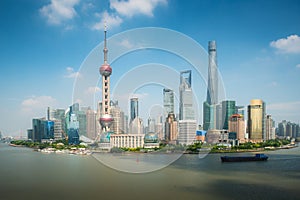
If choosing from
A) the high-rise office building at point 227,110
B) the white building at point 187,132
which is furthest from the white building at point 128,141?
the high-rise office building at point 227,110

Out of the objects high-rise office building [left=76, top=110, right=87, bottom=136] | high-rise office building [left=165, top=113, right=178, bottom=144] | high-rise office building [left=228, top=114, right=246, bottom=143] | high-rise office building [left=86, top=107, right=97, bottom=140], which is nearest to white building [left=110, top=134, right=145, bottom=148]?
high-rise office building [left=165, top=113, right=178, bottom=144]

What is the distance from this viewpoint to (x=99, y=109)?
75.7ft

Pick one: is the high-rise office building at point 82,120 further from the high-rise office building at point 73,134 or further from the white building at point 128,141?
the white building at point 128,141

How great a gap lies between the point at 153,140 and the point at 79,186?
46.6ft

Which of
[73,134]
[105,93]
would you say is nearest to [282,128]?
[105,93]

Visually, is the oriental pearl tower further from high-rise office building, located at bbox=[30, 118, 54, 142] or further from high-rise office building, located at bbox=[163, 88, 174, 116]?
high-rise office building, located at bbox=[30, 118, 54, 142]

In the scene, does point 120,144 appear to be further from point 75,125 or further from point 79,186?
point 79,186

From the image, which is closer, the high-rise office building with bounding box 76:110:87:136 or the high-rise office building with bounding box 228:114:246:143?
the high-rise office building with bounding box 228:114:246:143

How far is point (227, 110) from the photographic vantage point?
1153 inches

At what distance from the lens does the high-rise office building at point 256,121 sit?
2616 cm

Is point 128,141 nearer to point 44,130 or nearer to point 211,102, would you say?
point 211,102

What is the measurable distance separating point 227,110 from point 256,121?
338 cm

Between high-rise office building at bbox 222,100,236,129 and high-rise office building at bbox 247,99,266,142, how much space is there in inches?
86.3

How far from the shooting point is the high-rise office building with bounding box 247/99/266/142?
26.2 metres
